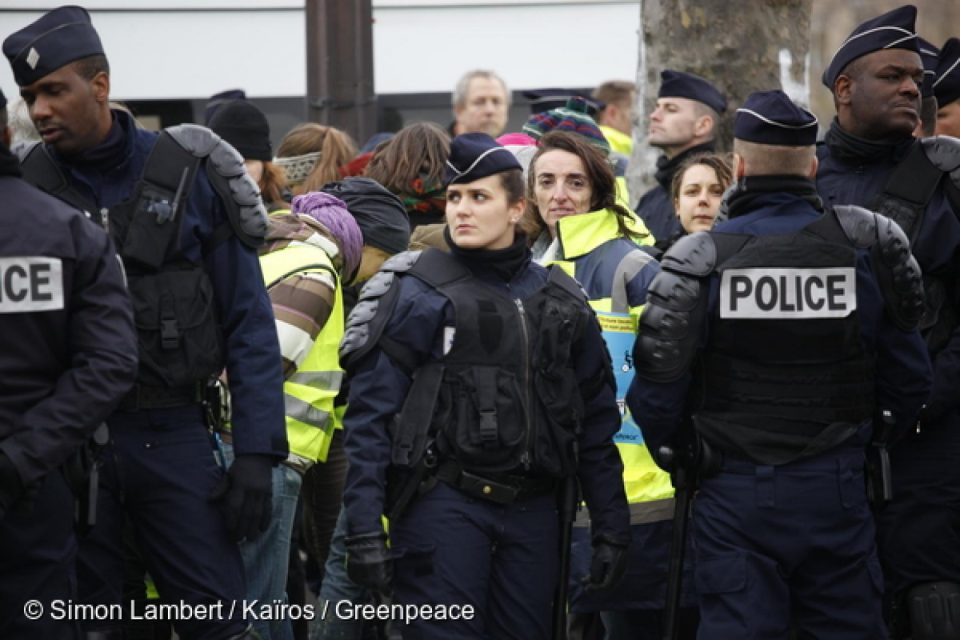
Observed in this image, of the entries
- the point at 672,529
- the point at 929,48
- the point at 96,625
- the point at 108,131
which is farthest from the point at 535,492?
the point at 929,48

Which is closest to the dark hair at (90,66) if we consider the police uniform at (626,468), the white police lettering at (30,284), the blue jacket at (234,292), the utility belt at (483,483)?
the blue jacket at (234,292)

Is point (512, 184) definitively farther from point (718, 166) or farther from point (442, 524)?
point (718, 166)

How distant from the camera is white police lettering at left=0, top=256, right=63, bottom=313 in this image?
4.70 m

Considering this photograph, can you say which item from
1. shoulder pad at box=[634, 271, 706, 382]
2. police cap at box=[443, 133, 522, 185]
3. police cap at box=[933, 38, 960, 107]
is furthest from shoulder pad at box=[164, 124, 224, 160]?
police cap at box=[933, 38, 960, 107]

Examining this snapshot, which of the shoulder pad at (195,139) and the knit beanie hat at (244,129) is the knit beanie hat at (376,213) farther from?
the shoulder pad at (195,139)

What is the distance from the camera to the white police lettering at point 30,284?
4.70 m

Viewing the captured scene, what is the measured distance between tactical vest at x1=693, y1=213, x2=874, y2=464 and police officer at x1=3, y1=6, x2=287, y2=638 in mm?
1461

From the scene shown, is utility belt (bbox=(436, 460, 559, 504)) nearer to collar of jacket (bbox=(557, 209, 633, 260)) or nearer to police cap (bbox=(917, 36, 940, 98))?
collar of jacket (bbox=(557, 209, 633, 260))

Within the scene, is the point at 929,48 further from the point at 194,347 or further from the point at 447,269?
the point at 194,347

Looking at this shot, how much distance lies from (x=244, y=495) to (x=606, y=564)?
1.21m

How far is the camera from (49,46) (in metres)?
5.14

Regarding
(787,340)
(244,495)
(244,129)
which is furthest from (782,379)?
(244,129)

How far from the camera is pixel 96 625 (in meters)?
5.17

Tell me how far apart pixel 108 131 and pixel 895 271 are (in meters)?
2.52
